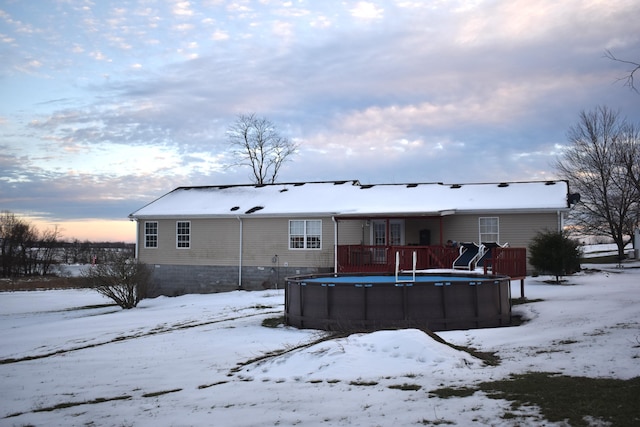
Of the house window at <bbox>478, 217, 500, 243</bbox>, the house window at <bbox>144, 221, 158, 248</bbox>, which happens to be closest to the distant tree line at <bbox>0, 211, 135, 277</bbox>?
the house window at <bbox>144, 221, 158, 248</bbox>

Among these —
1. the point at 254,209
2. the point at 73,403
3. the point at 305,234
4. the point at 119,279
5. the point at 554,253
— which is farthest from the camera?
the point at 254,209

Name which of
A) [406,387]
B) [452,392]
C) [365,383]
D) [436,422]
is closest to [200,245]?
[365,383]

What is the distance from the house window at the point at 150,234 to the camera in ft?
96.9

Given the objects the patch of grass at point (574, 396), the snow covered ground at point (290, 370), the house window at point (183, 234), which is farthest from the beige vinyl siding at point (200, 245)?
the patch of grass at point (574, 396)

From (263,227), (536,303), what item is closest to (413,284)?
(536,303)

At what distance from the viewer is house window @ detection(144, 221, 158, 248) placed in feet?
96.9

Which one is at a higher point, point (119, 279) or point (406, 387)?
point (119, 279)

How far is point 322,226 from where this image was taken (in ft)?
84.7

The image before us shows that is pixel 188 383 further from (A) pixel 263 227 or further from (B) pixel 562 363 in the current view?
(A) pixel 263 227

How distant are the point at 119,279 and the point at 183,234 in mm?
6873

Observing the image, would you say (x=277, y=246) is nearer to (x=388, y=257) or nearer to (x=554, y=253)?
(x=388, y=257)

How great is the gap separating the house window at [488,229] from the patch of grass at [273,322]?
11.6 m

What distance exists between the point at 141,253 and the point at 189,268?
9.93 feet

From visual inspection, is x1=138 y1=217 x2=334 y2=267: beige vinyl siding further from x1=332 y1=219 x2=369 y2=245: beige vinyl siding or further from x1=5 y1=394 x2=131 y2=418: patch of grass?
x1=5 y1=394 x2=131 y2=418: patch of grass
